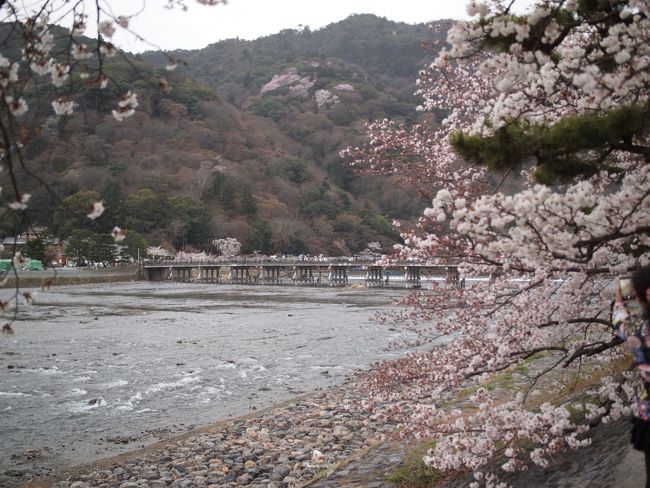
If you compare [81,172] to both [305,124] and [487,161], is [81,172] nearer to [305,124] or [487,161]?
[305,124]

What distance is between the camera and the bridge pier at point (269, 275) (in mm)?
69688

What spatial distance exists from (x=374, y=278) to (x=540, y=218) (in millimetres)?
60811

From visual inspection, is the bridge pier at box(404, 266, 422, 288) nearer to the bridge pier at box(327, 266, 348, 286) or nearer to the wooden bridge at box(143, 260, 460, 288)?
the wooden bridge at box(143, 260, 460, 288)

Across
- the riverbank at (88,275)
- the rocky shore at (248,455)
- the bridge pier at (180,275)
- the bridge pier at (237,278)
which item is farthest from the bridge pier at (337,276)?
the rocky shore at (248,455)

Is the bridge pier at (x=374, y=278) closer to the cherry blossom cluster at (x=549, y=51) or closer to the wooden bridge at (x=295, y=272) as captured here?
the wooden bridge at (x=295, y=272)

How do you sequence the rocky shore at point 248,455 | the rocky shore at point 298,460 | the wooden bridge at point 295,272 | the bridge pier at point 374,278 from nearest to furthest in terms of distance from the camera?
the rocky shore at point 298,460
the rocky shore at point 248,455
the bridge pier at point 374,278
the wooden bridge at point 295,272

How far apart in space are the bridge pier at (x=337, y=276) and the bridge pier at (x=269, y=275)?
6.33 m

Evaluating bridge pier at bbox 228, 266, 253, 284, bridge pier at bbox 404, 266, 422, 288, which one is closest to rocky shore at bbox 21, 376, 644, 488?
bridge pier at bbox 404, 266, 422, 288

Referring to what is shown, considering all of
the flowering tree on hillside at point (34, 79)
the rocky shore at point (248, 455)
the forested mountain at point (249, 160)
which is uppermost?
the forested mountain at point (249, 160)

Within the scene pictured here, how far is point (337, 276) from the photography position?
6725 centimetres

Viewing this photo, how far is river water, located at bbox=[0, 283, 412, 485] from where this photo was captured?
28.8 ft

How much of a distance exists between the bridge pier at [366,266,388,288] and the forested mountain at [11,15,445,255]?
29.4ft

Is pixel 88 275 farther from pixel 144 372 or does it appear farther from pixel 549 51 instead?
pixel 549 51

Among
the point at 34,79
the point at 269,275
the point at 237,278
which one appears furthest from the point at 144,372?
the point at 269,275
